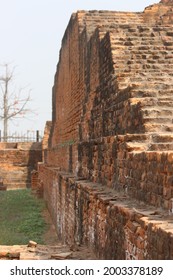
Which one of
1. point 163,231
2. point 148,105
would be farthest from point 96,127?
point 163,231

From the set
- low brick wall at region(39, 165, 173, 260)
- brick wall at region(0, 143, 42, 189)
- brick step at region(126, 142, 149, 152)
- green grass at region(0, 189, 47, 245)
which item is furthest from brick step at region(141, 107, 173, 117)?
brick wall at region(0, 143, 42, 189)

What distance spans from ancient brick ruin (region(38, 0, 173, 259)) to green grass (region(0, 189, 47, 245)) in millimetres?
705

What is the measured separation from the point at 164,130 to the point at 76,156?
3356mm

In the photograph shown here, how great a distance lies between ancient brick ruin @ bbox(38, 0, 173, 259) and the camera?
402 centimetres

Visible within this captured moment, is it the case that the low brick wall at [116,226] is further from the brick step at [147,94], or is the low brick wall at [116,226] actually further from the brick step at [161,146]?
the brick step at [147,94]

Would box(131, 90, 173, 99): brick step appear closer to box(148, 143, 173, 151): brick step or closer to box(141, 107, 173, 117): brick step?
box(141, 107, 173, 117): brick step

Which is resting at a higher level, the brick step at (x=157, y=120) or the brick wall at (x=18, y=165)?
the brick step at (x=157, y=120)

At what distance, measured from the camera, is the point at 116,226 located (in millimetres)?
4531

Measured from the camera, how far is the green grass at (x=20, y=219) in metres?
9.24

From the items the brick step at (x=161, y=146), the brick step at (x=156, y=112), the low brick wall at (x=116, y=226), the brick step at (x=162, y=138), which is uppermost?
the brick step at (x=156, y=112)

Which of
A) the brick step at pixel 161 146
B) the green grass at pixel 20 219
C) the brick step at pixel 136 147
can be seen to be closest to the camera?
the brick step at pixel 161 146

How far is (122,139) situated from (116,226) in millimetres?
1206

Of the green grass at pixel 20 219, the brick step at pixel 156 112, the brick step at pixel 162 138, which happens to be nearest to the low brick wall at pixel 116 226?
the brick step at pixel 162 138

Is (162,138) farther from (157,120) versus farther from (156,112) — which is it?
(156,112)
